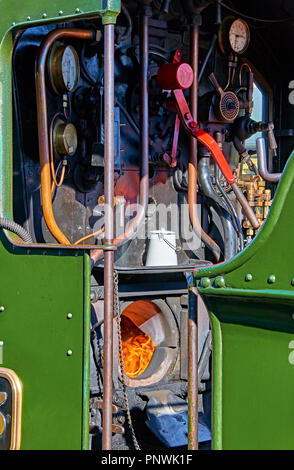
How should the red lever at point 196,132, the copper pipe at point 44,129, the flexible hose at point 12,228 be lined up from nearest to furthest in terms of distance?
the flexible hose at point 12,228
the copper pipe at point 44,129
the red lever at point 196,132

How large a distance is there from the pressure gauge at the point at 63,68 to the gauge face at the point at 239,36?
1488 mm

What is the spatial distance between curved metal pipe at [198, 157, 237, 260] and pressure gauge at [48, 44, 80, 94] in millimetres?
1299

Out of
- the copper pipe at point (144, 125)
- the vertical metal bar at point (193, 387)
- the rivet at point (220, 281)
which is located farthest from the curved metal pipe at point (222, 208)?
the rivet at point (220, 281)

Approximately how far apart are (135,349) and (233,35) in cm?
255

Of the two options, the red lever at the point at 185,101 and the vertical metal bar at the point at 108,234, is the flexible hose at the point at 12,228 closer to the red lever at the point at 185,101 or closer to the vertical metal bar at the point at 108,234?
the vertical metal bar at the point at 108,234

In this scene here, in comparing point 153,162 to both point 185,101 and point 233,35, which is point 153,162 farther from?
point 233,35

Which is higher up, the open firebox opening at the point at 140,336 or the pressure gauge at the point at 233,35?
the pressure gauge at the point at 233,35

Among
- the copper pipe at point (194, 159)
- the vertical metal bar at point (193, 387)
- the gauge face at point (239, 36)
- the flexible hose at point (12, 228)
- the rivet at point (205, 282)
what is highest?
the gauge face at point (239, 36)

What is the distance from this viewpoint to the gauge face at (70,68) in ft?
12.8

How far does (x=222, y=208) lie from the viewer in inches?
193

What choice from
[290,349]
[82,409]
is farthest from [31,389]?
[290,349]

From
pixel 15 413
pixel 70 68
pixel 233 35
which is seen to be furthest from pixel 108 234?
pixel 233 35

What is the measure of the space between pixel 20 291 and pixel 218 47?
2.91m

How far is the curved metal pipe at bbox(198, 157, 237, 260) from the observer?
4.87m
